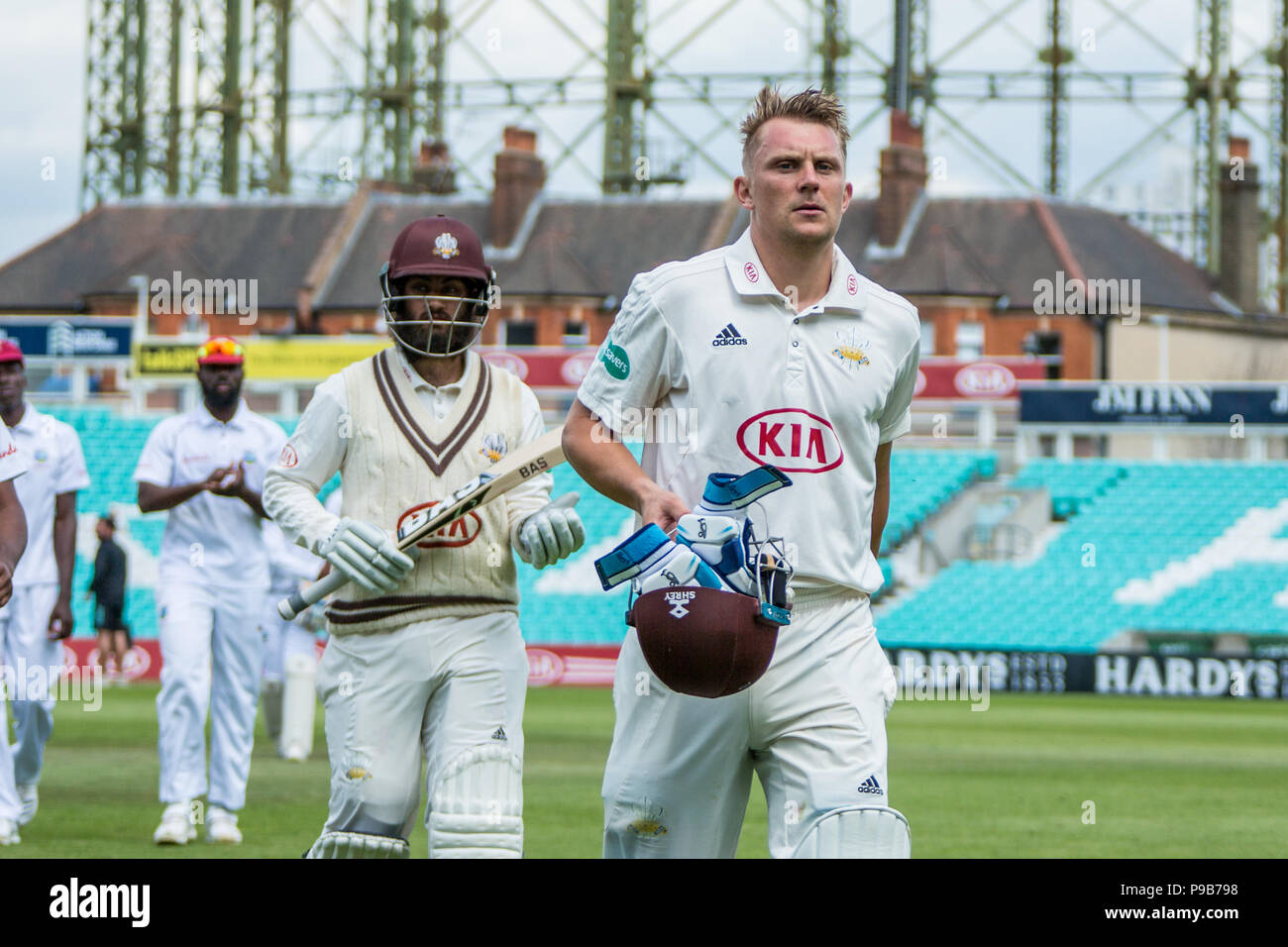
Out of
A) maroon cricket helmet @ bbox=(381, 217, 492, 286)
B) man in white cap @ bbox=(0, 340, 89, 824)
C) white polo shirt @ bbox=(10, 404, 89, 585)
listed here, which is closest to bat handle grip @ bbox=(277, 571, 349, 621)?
maroon cricket helmet @ bbox=(381, 217, 492, 286)

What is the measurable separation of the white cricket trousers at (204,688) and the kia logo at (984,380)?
88.0 feet

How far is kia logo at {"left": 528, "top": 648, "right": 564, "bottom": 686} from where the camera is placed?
27953 mm

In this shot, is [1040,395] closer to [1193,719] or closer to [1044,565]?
[1044,565]

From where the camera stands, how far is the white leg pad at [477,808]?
19.7ft

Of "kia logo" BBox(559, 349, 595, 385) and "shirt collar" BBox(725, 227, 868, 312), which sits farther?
"kia logo" BBox(559, 349, 595, 385)

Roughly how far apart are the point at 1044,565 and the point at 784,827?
92.0 ft

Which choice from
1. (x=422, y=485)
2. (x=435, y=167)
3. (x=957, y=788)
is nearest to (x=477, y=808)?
(x=422, y=485)

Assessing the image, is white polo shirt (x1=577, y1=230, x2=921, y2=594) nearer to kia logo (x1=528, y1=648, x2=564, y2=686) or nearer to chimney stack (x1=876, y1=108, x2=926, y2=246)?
kia logo (x1=528, y1=648, x2=564, y2=686)

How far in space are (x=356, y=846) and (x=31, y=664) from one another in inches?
209

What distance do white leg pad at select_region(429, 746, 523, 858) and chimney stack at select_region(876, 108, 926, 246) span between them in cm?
4784

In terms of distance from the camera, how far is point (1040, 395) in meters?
34.4

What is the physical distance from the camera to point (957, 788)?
46.9ft

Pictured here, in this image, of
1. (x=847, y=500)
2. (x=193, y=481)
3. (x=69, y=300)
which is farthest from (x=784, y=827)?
(x=69, y=300)
